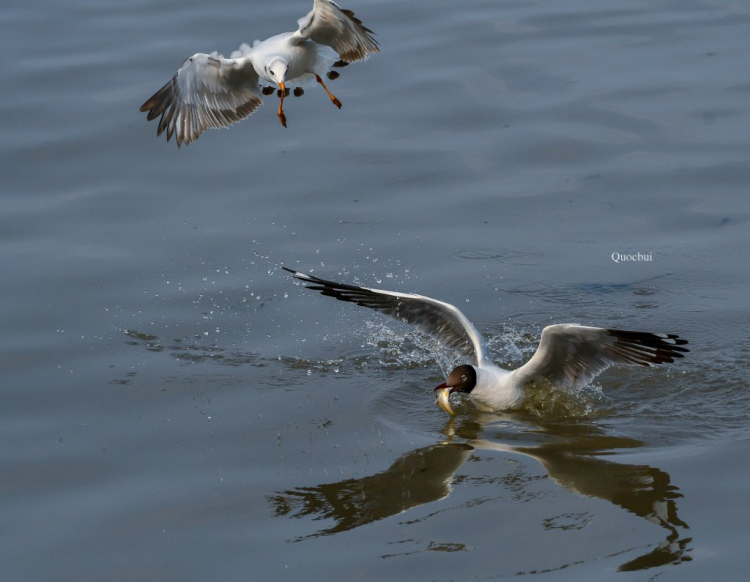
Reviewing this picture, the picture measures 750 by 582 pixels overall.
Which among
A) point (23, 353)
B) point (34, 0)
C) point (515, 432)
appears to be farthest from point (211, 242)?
point (34, 0)

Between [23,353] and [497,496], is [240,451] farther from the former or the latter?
[23,353]

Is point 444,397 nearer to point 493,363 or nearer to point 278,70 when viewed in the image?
point 493,363

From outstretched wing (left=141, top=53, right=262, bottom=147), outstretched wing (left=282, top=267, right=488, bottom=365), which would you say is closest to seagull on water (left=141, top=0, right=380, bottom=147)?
outstretched wing (left=141, top=53, right=262, bottom=147)

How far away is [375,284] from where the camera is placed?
9.21m

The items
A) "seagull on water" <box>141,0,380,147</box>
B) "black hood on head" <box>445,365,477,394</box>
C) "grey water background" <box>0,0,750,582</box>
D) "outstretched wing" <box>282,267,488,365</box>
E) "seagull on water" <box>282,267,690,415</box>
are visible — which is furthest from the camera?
"seagull on water" <box>141,0,380,147</box>

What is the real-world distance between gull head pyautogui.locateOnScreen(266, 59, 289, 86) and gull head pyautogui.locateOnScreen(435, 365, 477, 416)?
2.66 m

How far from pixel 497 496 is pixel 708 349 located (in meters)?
2.44

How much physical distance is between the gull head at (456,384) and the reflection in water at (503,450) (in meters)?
0.41

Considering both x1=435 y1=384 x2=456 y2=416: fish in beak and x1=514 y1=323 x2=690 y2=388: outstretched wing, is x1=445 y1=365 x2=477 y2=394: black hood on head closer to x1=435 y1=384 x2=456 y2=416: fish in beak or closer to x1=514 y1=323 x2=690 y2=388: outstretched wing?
x1=435 y1=384 x2=456 y2=416: fish in beak

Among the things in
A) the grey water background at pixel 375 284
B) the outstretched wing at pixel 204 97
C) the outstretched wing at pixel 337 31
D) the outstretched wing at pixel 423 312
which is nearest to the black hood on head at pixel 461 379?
the grey water background at pixel 375 284

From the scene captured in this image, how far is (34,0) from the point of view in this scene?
1571 cm

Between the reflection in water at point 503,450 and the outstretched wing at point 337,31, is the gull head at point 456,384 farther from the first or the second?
the outstretched wing at point 337,31

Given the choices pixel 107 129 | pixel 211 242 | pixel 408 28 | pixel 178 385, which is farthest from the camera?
pixel 408 28

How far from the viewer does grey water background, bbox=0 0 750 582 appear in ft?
20.2
